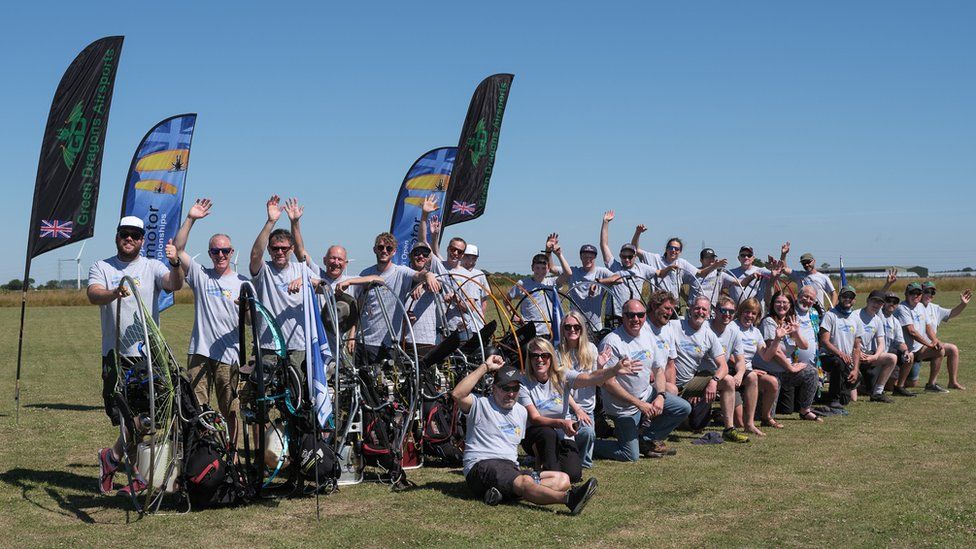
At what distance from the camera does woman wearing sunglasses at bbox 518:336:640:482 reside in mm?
7934

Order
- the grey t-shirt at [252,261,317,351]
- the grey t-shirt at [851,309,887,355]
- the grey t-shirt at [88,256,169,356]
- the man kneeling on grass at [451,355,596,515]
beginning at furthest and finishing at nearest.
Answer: the grey t-shirt at [851,309,887,355] → the grey t-shirt at [252,261,317,351] → the grey t-shirt at [88,256,169,356] → the man kneeling on grass at [451,355,596,515]

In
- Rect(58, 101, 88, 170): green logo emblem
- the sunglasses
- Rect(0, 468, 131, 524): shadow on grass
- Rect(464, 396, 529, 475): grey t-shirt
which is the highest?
Rect(58, 101, 88, 170): green logo emblem

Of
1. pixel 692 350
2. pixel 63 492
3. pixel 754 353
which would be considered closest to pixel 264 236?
pixel 63 492

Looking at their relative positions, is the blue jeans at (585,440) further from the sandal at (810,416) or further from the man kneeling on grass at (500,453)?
the sandal at (810,416)

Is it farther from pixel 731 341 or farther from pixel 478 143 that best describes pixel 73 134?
pixel 731 341

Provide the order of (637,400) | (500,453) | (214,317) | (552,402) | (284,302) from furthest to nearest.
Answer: (637,400)
(552,402)
(284,302)
(214,317)
(500,453)

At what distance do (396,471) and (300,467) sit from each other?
2.99ft

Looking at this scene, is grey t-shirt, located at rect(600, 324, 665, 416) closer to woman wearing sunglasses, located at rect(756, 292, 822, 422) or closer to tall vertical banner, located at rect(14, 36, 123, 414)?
woman wearing sunglasses, located at rect(756, 292, 822, 422)

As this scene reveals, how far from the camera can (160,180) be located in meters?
14.2

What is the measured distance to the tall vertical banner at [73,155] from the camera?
1147 cm

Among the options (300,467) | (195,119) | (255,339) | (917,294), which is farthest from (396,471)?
(917,294)

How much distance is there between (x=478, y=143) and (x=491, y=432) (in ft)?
30.1

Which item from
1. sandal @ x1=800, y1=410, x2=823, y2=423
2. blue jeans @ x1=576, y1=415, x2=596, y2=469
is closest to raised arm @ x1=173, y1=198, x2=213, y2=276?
blue jeans @ x1=576, y1=415, x2=596, y2=469

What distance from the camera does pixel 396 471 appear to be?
8.10 meters
